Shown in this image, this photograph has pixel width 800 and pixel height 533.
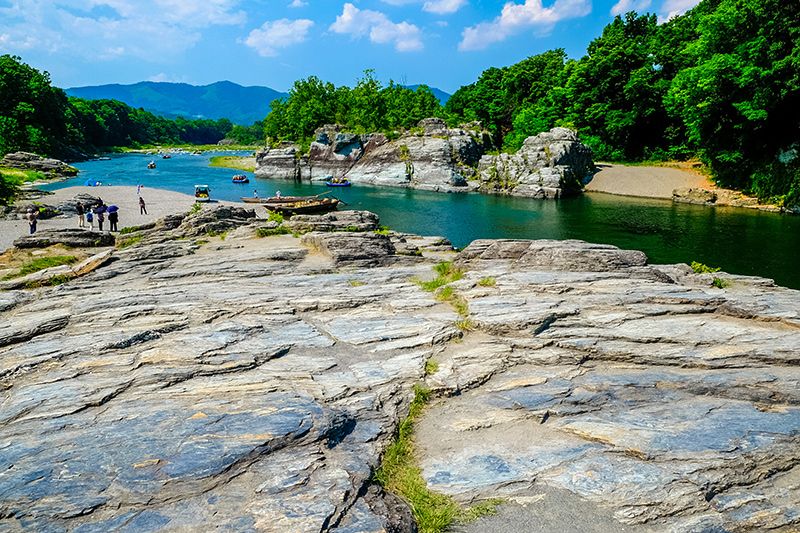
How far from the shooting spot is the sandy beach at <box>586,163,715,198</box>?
273 feet

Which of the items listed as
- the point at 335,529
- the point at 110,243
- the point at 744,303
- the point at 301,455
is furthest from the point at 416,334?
the point at 110,243

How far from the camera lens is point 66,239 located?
112 feet

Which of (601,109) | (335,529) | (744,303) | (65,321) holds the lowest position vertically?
(335,529)

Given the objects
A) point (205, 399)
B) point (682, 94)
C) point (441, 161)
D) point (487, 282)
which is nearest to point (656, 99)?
point (682, 94)

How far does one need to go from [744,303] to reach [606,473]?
34.4 feet

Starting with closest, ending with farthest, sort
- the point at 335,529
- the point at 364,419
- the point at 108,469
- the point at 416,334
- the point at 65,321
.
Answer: the point at 335,529
the point at 108,469
the point at 364,419
the point at 416,334
the point at 65,321

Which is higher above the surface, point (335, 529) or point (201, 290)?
point (201, 290)

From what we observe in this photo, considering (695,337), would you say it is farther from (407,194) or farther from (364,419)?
(407,194)

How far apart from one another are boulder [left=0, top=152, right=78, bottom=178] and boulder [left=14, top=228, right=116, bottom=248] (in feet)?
284

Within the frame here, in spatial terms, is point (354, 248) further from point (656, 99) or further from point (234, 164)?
point (234, 164)

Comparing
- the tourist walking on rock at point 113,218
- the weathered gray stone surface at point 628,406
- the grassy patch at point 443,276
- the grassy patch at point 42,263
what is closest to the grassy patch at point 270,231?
the grassy patch at point 42,263

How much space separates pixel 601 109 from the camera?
10519cm

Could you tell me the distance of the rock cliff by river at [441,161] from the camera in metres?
91.9

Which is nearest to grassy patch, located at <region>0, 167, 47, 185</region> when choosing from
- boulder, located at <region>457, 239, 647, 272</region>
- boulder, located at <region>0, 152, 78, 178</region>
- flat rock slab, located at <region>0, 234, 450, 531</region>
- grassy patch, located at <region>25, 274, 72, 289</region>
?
boulder, located at <region>0, 152, 78, 178</region>
